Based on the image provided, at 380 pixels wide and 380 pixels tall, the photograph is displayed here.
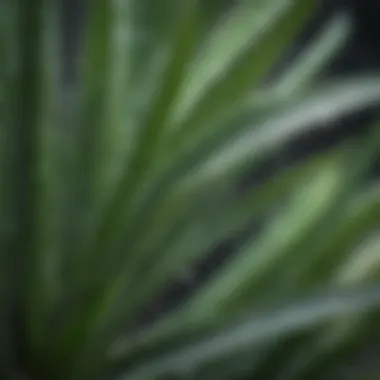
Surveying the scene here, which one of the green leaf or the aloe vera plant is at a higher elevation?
the aloe vera plant

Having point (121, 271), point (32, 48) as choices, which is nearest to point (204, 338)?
point (121, 271)

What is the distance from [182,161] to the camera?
1.37 ft

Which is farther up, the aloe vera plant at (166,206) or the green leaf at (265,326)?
the aloe vera plant at (166,206)

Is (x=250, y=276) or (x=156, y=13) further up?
(x=156, y=13)

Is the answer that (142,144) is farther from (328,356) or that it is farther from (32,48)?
(328,356)

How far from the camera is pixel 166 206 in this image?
0.45 m

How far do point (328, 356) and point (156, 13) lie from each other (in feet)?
0.86

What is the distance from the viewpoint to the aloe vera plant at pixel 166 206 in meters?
0.40

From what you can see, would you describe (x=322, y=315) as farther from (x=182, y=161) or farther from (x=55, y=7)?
(x=55, y=7)

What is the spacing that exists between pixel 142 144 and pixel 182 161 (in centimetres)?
3

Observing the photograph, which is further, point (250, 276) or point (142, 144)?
point (250, 276)

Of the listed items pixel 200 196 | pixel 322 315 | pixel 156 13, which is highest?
pixel 156 13

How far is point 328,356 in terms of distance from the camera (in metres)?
0.51

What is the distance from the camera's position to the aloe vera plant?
1.32ft
